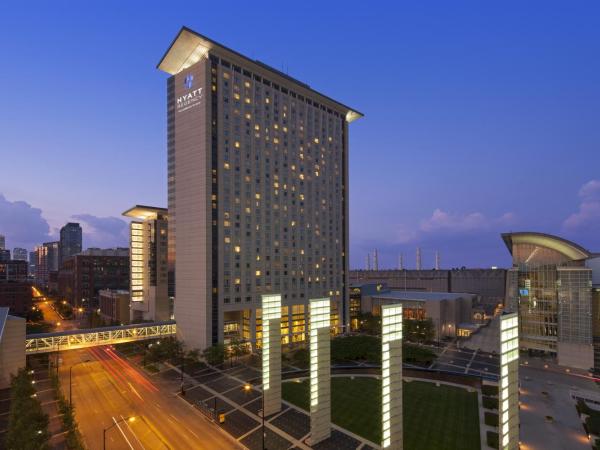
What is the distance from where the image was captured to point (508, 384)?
90.4ft

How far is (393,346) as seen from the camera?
34688mm

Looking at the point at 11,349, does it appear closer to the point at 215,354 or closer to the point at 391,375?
the point at 215,354

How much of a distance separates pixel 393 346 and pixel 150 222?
109692 millimetres

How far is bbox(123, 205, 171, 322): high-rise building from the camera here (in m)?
118

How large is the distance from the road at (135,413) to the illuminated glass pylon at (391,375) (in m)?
18.6

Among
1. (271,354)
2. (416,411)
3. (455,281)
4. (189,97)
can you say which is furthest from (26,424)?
(455,281)

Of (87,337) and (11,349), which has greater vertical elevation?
(11,349)

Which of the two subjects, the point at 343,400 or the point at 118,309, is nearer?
the point at 343,400

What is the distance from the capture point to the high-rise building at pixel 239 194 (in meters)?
85.1

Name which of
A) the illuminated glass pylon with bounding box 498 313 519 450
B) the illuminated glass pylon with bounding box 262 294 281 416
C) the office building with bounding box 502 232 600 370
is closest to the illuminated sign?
the illuminated glass pylon with bounding box 262 294 281 416

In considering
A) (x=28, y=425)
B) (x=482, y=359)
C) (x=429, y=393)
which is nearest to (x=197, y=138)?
(x=28, y=425)

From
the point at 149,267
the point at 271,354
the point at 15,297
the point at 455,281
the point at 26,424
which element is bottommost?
the point at 15,297

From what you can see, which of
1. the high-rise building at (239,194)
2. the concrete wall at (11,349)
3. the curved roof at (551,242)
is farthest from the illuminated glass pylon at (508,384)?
the concrete wall at (11,349)

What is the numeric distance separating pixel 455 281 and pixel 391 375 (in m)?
129
